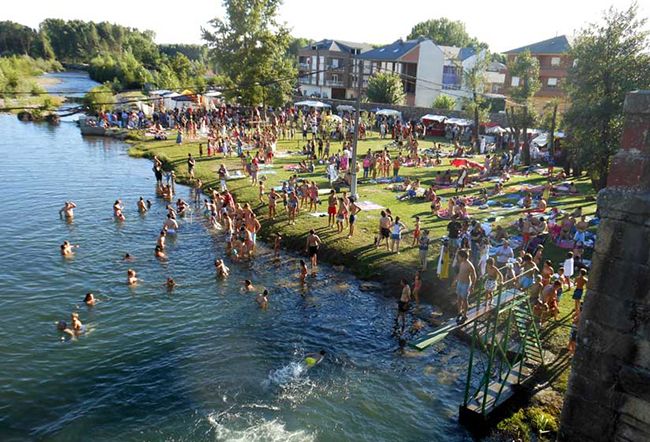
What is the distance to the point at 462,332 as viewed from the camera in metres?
14.7

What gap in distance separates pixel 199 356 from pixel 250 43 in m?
34.9

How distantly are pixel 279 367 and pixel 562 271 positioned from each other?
32.0ft

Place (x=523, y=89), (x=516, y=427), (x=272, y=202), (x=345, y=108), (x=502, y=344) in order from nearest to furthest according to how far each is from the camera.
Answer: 1. (x=516, y=427)
2. (x=502, y=344)
3. (x=272, y=202)
4. (x=523, y=89)
5. (x=345, y=108)

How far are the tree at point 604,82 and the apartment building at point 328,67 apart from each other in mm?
52501

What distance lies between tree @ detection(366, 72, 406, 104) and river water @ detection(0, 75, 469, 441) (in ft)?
124

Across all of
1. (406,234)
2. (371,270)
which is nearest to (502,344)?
(371,270)

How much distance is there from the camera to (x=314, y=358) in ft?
44.6

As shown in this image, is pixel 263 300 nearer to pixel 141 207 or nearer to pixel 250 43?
pixel 141 207

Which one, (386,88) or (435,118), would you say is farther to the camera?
(386,88)

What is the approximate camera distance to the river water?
1116 centimetres

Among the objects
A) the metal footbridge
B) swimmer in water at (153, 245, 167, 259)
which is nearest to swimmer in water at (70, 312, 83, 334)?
swimmer in water at (153, 245, 167, 259)

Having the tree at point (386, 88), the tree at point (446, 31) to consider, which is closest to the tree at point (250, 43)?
the tree at point (386, 88)

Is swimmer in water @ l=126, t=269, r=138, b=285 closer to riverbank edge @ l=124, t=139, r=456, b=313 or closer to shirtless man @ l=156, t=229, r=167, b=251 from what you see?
shirtless man @ l=156, t=229, r=167, b=251

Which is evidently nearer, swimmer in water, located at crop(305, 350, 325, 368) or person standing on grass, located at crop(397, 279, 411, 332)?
swimmer in water, located at crop(305, 350, 325, 368)
